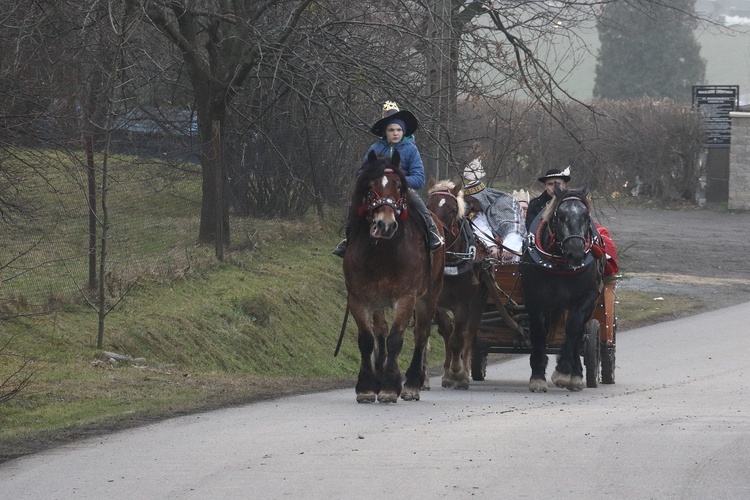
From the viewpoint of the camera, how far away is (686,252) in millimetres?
32344

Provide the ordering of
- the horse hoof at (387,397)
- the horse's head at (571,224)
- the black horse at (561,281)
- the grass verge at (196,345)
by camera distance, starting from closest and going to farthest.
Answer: the grass verge at (196,345)
the horse hoof at (387,397)
the horse's head at (571,224)
the black horse at (561,281)

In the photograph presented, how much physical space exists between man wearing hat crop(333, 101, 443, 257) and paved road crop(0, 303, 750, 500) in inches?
56.0

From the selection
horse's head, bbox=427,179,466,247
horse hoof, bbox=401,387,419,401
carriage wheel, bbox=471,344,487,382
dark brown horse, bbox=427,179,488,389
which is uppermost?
horse's head, bbox=427,179,466,247

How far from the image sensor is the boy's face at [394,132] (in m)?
11.2

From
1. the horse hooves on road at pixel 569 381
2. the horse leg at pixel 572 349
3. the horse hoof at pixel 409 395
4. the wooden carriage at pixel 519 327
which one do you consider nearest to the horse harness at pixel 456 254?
the wooden carriage at pixel 519 327

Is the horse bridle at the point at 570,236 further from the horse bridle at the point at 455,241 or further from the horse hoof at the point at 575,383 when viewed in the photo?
the horse hoof at the point at 575,383

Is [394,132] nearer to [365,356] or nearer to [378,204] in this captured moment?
[378,204]

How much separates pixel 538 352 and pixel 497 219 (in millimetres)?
2026

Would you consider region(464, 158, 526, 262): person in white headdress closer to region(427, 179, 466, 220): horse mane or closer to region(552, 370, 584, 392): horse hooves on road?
region(427, 179, 466, 220): horse mane

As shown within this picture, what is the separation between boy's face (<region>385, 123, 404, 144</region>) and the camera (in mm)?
11211

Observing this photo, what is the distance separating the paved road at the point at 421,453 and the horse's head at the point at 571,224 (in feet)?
4.63

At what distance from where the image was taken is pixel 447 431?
8875mm

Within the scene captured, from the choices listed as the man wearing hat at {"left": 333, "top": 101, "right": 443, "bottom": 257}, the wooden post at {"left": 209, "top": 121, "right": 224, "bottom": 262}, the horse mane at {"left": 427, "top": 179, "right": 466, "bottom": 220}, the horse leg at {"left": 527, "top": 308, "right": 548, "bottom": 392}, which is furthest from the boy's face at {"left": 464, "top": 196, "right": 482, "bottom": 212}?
the wooden post at {"left": 209, "top": 121, "right": 224, "bottom": 262}

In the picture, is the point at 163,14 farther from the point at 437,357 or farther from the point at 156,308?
the point at 437,357
